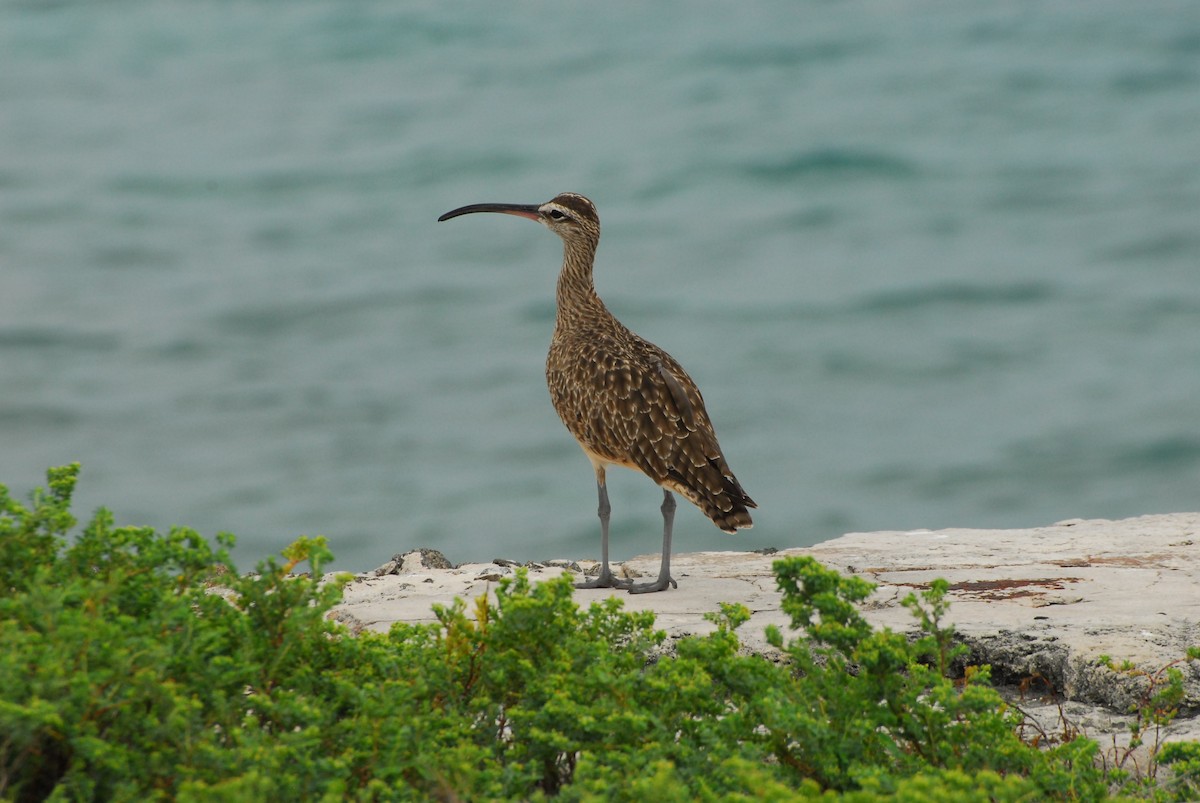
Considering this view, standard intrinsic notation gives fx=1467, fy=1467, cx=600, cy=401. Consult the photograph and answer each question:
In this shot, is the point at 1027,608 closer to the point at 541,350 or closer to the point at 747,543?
the point at 747,543

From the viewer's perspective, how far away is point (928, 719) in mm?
4113

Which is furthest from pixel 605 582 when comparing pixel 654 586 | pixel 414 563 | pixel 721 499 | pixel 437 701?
pixel 437 701

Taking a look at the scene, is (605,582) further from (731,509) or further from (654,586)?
(731,509)

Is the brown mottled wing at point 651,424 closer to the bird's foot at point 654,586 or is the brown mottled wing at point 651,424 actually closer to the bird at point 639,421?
the bird at point 639,421

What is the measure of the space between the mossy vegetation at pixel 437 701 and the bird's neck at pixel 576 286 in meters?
4.10

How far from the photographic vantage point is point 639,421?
734 centimetres

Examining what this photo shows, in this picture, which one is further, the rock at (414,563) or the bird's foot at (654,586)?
the rock at (414,563)

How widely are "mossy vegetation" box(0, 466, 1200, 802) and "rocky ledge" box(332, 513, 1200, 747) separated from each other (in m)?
0.79

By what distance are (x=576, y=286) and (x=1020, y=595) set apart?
11.5 feet

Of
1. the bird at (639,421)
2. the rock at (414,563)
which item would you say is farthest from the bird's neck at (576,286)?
Result: the rock at (414,563)

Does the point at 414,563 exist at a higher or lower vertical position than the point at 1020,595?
higher

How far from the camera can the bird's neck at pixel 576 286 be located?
28.1 feet

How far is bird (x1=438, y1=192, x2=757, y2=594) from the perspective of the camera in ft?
23.4

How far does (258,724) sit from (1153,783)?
2.50 meters
